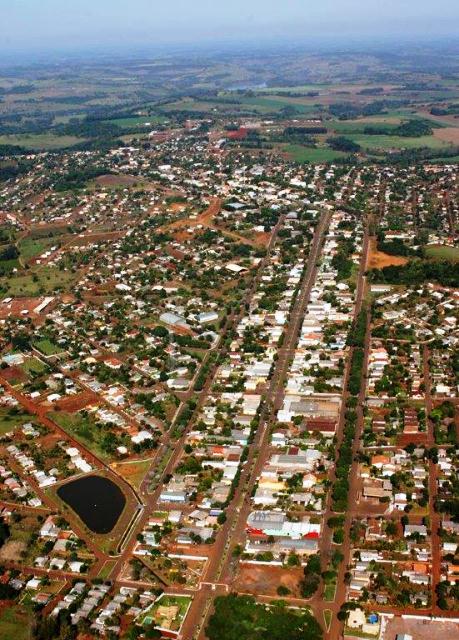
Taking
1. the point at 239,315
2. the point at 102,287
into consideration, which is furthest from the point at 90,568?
the point at 102,287

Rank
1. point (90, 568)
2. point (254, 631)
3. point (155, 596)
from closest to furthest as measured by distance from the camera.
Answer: point (254, 631), point (155, 596), point (90, 568)

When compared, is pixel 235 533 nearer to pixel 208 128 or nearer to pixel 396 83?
pixel 208 128

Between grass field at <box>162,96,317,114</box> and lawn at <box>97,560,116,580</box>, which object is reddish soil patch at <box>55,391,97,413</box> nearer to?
lawn at <box>97,560,116,580</box>

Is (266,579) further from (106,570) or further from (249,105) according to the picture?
Result: (249,105)

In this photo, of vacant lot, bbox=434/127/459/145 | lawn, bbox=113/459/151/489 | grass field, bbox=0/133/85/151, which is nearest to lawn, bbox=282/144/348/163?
vacant lot, bbox=434/127/459/145

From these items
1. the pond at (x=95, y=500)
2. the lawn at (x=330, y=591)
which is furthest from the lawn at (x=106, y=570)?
the lawn at (x=330, y=591)

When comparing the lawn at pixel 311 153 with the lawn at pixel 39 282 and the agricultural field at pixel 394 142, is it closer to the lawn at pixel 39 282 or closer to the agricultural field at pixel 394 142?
the agricultural field at pixel 394 142
